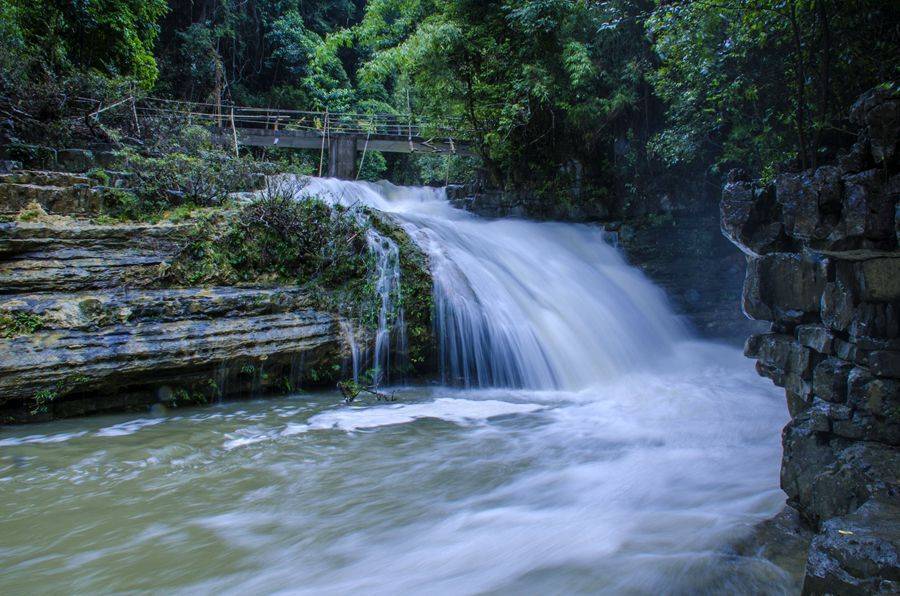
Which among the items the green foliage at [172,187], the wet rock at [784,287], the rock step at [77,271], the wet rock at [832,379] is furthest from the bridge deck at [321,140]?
the wet rock at [832,379]

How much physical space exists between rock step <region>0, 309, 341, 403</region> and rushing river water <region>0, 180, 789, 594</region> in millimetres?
→ 470

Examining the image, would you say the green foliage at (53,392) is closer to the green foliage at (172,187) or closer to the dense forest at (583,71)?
the green foliage at (172,187)

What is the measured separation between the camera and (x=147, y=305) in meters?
6.20

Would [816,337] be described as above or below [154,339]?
above

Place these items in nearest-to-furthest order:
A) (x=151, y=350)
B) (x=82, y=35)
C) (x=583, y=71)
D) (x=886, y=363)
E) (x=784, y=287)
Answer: (x=886, y=363) → (x=784, y=287) → (x=151, y=350) → (x=583, y=71) → (x=82, y=35)

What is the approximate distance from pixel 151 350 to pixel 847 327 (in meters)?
6.51

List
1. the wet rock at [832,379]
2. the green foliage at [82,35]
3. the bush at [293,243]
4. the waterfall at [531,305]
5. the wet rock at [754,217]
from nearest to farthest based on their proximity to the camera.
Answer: the wet rock at [832,379]
the wet rock at [754,217]
the bush at [293,243]
the waterfall at [531,305]
the green foliage at [82,35]

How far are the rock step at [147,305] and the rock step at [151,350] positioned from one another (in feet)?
0.27

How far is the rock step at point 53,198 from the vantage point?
7.03 meters

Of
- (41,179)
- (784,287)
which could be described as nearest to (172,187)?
(41,179)

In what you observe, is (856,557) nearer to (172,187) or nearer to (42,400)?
(42,400)

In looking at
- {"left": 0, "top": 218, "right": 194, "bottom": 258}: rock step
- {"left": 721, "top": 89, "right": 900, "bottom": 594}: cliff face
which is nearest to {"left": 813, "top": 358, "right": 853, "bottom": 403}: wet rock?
{"left": 721, "top": 89, "right": 900, "bottom": 594}: cliff face

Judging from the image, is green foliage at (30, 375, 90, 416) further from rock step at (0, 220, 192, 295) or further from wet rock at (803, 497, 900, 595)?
wet rock at (803, 497, 900, 595)

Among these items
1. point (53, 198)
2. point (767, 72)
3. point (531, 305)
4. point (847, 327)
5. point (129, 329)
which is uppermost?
point (767, 72)
